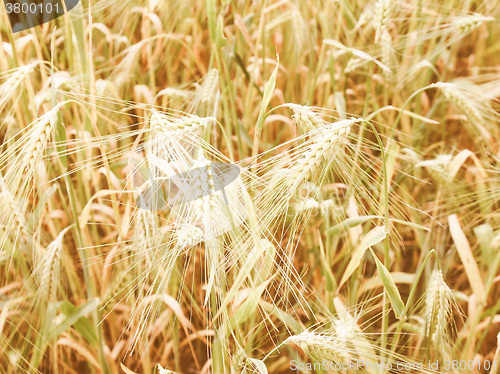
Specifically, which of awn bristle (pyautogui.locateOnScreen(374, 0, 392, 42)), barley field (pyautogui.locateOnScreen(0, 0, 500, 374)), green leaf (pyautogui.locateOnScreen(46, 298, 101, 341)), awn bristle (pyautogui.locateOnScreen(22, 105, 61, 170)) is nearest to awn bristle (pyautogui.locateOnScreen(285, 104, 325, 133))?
barley field (pyautogui.locateOnScreen(0, 0, 500, 374))

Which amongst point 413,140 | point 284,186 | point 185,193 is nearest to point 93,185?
point 185,193

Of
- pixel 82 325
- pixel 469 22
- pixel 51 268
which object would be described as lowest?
pixel 82 325

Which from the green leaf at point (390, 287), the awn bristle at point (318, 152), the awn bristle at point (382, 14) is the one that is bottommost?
the green leaf at point (390, 287)

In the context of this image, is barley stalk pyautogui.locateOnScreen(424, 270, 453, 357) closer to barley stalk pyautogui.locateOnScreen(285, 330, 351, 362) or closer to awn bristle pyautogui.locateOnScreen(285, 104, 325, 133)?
barley stalk pyautogui.locateOnScreen(285, 330, 351, 362)

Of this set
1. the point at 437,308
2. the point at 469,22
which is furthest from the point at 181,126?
the point at 469,22

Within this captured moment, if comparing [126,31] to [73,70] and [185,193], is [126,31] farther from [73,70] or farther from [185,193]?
[185,193]

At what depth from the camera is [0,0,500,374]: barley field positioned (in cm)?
71

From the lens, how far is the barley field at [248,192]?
0.71 meters

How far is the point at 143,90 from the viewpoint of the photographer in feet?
2.93

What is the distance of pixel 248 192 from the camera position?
706mm

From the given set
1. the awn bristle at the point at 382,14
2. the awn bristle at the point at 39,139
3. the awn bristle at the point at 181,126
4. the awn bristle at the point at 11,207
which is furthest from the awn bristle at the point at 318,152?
the awn bristle at the point at 11,207

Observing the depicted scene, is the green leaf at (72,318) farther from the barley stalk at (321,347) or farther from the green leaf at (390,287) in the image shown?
the green leaf at (390,287)

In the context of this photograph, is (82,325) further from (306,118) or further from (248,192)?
(306,118)

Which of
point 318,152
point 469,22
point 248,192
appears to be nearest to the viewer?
point 318,152
